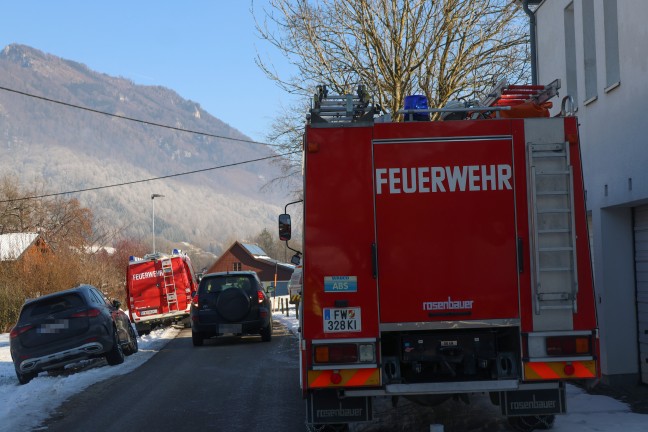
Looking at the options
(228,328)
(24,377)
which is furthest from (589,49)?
(228,328)

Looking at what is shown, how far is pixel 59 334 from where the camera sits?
15133 millimetres

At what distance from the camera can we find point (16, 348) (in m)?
15.0

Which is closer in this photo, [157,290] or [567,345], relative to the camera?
[567,345]

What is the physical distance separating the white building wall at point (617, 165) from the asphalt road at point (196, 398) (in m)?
4.23

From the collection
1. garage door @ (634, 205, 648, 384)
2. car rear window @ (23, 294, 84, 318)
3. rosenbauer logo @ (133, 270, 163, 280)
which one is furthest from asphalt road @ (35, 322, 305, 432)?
rosenbauer logo @ (133, 270, 163, 280)

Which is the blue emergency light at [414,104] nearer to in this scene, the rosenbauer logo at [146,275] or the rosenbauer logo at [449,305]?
the rosenbauer logo at [449,305]

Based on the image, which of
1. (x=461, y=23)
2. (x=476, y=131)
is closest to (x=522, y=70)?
(x=461, y=23)

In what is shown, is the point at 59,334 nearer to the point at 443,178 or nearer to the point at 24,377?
the point at 24,377

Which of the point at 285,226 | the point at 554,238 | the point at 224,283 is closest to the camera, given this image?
the point at 554,238

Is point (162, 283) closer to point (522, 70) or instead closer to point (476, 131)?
point (522, 70)

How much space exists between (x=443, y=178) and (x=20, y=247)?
4037 centimetres

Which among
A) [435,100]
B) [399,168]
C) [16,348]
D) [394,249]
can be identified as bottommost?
[16,348]

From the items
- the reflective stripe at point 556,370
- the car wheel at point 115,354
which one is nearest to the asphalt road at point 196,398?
the car wheel at point 115,354

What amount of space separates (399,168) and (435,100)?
Result: 1897cm
